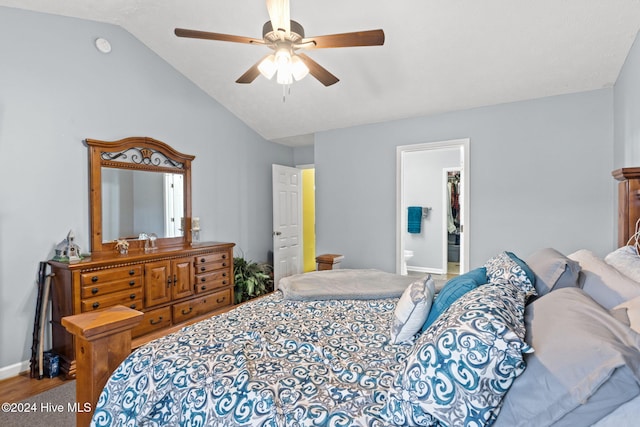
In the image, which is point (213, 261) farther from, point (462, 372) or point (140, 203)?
point (462, 372)

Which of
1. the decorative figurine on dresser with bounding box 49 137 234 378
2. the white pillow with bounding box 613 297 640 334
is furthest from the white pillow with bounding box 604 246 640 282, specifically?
the decorative figurine on dresser with bounding box 49 137 234 378

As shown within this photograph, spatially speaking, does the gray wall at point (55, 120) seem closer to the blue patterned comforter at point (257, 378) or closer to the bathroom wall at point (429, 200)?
the blue patterned comforter at point (257, 378)

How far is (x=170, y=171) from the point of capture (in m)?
3.85

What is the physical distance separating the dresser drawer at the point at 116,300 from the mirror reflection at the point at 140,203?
0.64 m

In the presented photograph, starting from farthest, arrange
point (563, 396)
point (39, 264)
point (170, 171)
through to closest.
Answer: point (170, 171) < point (39, 264) < point (563, 396)

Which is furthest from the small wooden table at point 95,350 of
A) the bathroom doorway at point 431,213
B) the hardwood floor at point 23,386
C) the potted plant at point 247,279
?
the bathroom doorway at point 431,213

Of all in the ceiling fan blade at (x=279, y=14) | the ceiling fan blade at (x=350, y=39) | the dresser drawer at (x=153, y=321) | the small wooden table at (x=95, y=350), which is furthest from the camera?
the dresser drawer at (x=153, y=321)

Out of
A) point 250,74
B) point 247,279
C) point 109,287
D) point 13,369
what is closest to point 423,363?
point 250,74

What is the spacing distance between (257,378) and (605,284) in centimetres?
154

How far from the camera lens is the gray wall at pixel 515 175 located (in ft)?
10.6

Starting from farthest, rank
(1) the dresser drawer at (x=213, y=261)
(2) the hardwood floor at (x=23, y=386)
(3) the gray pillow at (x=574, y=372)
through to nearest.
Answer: (1) the dresser drawer at (x=213, y=261) → (2) the hardwood floor at (x=23, y=386) → (3) the gray pillow at (x=574, y=372)

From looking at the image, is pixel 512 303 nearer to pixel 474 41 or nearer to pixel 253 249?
pixel 474 41

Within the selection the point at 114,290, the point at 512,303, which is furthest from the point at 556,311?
the point at 114,290

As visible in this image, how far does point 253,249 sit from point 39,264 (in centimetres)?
262
